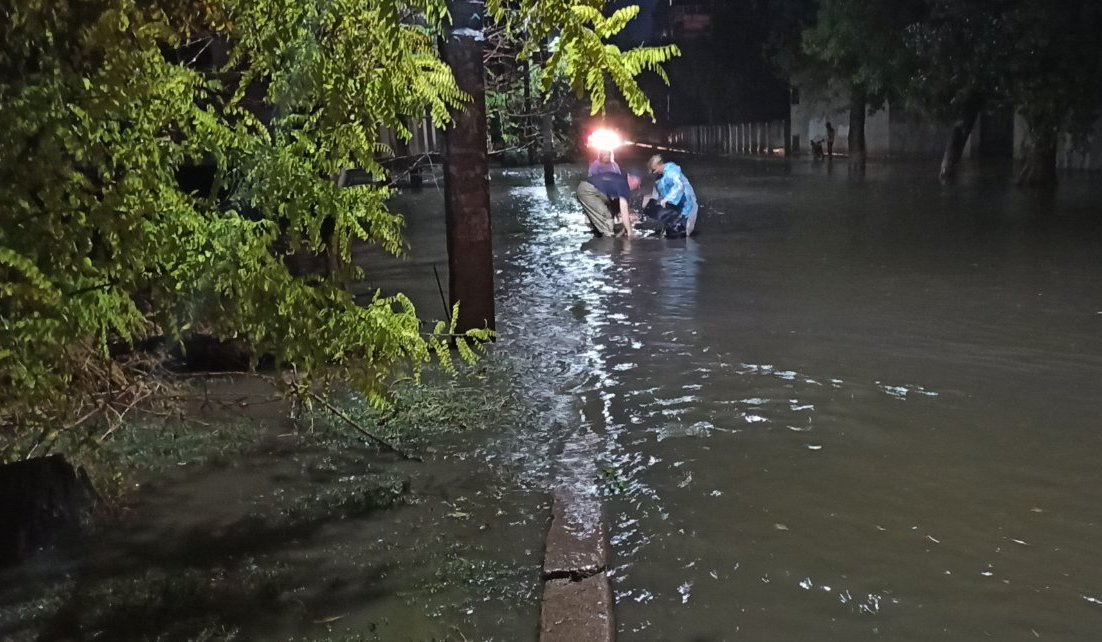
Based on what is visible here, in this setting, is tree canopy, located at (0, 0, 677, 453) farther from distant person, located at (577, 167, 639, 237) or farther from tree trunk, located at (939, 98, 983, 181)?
tree trunk, located at (939, 98, 983, 181)

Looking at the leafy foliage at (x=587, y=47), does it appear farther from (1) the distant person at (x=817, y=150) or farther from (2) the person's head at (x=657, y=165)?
(1) the distant person at (x=817, y=150)

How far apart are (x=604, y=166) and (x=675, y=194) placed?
4.47 feet

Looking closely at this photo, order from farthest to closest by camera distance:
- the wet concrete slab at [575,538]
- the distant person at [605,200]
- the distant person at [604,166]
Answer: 1. the distant person at [604,166]
2. the distant person at [605,200]
3. the wet concrete slab at [575,538]

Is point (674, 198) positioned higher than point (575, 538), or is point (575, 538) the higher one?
point (674, 198)

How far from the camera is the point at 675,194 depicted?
1548cm

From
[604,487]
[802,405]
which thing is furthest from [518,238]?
[604,487]

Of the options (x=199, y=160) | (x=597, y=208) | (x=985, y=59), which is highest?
(x=985, y=59)

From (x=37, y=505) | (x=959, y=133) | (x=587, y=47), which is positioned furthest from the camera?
(x=959, y=133)

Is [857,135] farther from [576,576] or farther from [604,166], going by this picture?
[576,576]

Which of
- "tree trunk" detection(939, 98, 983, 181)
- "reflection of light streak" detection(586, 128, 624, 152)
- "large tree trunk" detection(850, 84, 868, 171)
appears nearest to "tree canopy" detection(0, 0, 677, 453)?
"reflection of light streak" detection(586, 128, 624, 152)

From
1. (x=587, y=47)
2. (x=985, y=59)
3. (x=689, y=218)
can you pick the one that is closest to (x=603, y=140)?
(x=689, y=218)

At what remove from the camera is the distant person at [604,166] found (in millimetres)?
15992

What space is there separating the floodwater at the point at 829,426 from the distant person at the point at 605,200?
2.14 metres

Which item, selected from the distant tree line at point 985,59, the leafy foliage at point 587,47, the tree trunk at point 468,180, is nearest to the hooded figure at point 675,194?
the tree trunk at point 468,180
